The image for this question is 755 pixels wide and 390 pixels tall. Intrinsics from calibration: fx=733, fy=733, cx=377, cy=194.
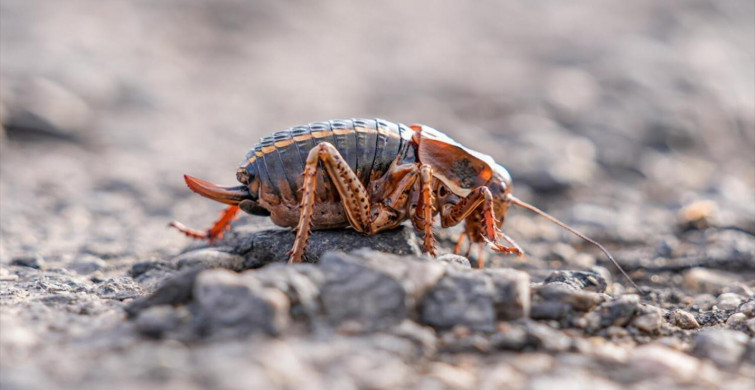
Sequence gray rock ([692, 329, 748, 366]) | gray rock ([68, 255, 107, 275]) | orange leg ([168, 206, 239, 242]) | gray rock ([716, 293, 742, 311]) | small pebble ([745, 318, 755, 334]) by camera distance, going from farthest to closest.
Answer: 1. gray rock ([68, 255, 107, 275])
2. orange leg ([168, 206, 239, 242])
3. gray rock ([716, 293, 742, 311])
4. small pebble ([745, 318, 755, 334])
5. gray rock ([692, 329, 748, 366])

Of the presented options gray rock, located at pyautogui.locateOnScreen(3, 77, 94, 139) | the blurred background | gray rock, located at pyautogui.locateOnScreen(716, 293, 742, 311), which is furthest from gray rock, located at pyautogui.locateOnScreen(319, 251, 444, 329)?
gray rock, located at pyautogui.locateOnScreen(3, 77, 94, 139)

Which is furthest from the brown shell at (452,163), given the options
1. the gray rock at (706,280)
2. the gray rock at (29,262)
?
the gray rock at (29,262)

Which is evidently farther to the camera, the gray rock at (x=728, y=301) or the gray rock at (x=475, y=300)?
the gray rock at (x=728, y=301)

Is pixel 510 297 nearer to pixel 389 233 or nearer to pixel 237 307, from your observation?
pixel 237 307

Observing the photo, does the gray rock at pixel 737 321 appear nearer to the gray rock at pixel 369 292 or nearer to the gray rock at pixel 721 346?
the gray rock at pixel 721 346

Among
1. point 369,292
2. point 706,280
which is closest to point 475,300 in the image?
point 369,292

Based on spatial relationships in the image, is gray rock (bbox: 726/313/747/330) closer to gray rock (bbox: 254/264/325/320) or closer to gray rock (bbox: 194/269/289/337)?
gray rock (bbox: 254/264/325/320)
